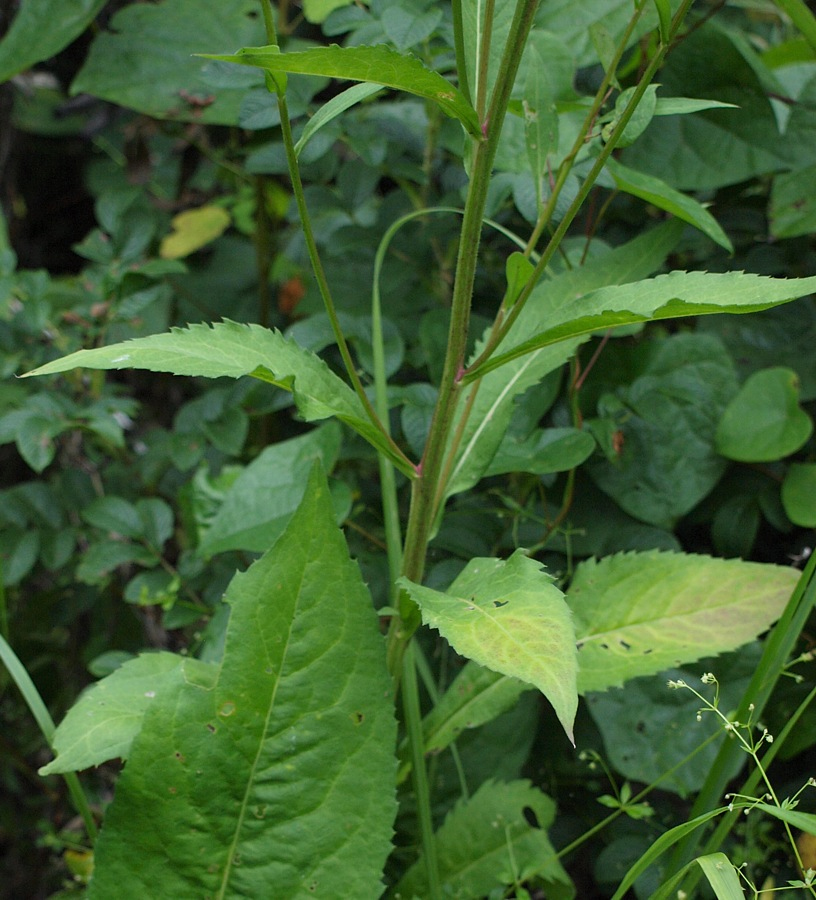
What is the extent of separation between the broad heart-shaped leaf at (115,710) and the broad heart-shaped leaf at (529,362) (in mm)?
317

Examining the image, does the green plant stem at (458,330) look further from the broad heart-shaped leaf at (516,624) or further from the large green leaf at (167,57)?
the large green leaf at (167,57)

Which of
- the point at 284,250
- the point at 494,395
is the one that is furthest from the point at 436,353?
the point at 284,250

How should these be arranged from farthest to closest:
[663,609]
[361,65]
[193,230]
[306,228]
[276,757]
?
1. [193,230]
2. [663,609]
3. [276,757]
4. [306,228]
5. [361,65]

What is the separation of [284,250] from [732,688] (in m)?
1.22

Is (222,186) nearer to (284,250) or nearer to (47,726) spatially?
(284,250)

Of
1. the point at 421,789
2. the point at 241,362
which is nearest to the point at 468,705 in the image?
the point at 421,789

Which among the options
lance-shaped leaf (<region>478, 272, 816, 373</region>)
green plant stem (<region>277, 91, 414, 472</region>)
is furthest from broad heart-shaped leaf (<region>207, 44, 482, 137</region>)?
lance-shaped leaf (<region>478, 272, 816, 373</region>)

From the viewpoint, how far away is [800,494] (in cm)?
110

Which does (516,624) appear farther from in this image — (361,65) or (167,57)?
(167,57)

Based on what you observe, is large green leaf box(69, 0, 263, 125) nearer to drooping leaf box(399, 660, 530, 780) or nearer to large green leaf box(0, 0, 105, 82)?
large green leaf box(0, 0, 105, 82)

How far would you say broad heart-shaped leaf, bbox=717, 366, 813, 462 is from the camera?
108 cm

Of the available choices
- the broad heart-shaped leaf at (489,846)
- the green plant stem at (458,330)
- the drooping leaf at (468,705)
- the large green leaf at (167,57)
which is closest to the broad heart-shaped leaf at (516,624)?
the green plant stem at (458,330)

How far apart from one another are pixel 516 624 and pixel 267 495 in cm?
52

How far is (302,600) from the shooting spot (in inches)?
30.9
